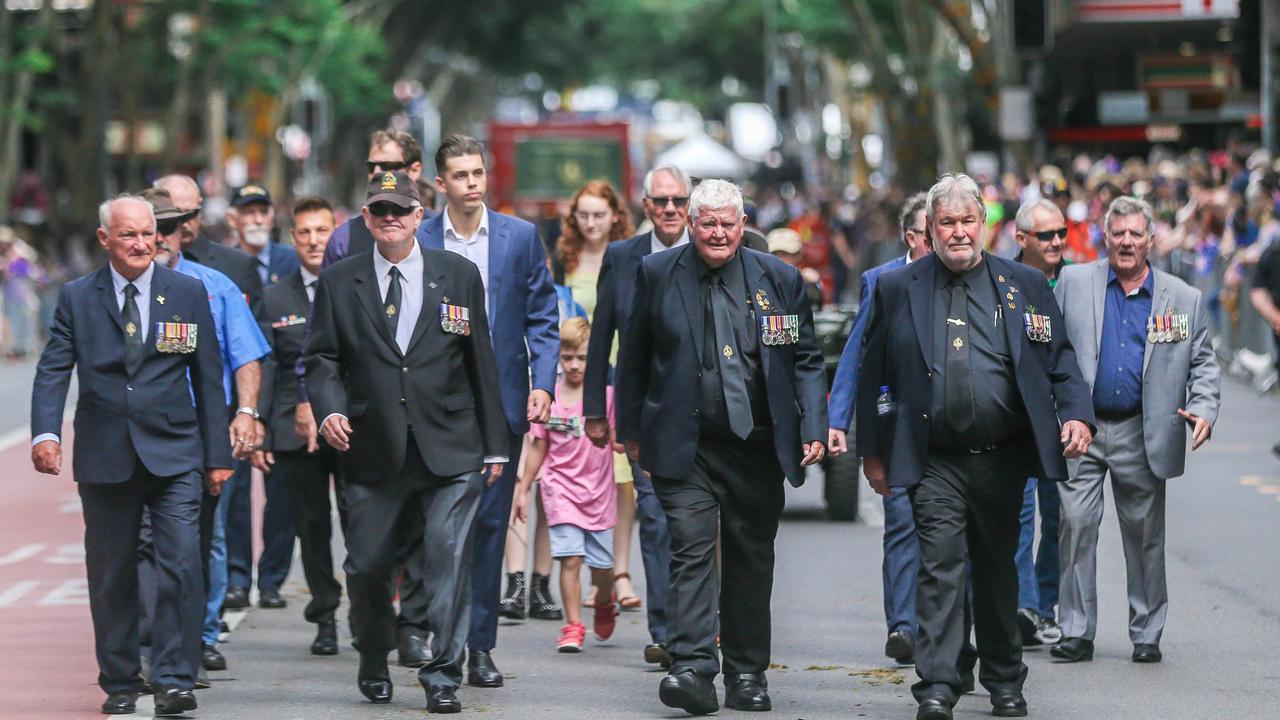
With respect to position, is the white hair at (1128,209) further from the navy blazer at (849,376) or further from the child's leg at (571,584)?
the child's leg at (571,584)

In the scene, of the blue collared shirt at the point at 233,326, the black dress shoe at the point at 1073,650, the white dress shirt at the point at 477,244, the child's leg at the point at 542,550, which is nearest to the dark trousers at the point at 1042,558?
the black dress shoe at the point at 1073,650

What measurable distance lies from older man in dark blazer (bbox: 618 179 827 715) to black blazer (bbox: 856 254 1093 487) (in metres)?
0.25

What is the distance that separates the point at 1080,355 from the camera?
9695mm

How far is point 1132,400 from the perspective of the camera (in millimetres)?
9672

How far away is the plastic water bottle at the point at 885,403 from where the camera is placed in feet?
27.8

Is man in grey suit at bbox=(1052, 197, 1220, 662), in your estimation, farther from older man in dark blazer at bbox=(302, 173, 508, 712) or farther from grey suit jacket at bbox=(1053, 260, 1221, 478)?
older man in dark blazer at bbox=(302, 173, 508, 712)

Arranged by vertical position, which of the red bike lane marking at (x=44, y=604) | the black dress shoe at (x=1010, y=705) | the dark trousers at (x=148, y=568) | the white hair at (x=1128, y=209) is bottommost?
the black dress shoe at (x=1010, y=705)

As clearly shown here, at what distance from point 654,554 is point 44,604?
3.51 meters

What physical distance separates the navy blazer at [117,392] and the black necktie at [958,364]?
Result: 106 inches

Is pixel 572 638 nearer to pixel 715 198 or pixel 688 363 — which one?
pixel 688 363

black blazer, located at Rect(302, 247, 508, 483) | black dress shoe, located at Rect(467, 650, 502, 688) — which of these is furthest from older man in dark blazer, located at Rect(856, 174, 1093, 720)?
black dress shoe, located at Rect(467, 650, 502, 688)

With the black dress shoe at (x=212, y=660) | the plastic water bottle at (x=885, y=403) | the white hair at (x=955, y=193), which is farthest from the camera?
the black dress shoe at (x=212, y=660)

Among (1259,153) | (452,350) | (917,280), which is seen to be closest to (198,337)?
(452,350)

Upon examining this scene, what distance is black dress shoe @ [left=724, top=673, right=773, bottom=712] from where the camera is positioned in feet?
28.4
